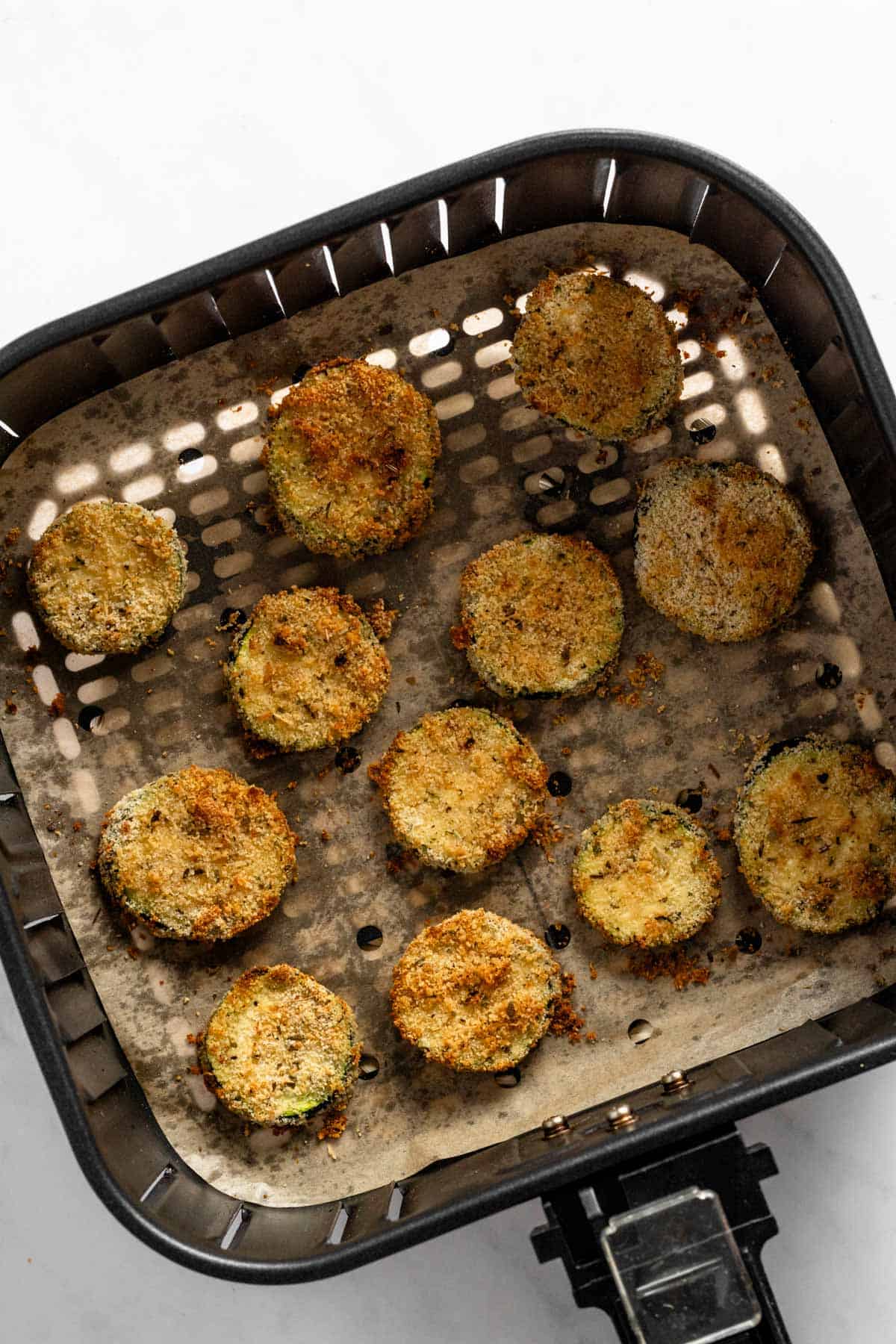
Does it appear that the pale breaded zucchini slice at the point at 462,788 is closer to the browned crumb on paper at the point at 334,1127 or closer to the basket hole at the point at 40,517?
the browned crumb on paper at the point at 334,1127

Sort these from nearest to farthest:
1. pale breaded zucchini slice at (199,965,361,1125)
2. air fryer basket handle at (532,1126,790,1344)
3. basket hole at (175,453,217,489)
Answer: air fryer basket handle at (532,1126,790,1344)
pale breaded zucchini slice at (199,965,361,1125)
basket hole at (175,453,217,489)

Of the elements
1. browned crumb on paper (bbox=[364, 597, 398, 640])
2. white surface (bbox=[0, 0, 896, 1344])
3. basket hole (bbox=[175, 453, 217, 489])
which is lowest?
browned crumb on paper (bbox=[364, 597, 398, 640])

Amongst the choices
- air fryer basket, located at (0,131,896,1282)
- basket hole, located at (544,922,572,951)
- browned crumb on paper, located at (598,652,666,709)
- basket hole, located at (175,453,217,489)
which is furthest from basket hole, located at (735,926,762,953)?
basket hole, located at (175,453,217,489)

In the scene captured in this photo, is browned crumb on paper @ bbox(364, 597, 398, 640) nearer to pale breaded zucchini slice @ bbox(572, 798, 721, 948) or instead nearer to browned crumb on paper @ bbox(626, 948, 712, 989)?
pale breaded zucchini slice @ bbox(572, 798, 721, 948)

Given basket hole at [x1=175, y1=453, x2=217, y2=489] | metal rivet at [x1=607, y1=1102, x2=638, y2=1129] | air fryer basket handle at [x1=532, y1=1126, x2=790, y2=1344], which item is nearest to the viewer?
air fryer basket handle at [x1=532, y1=1126, x2=790, y2=1344]

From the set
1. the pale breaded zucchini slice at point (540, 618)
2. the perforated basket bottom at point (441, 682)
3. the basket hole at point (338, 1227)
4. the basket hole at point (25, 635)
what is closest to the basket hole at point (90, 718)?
the perforated basket bottom at point (441, 682)

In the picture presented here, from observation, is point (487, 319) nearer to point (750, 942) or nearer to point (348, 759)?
point (348, 759)

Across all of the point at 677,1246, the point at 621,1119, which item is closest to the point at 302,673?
the point at 621,1119

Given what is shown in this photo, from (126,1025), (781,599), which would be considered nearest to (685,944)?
(781,599)
